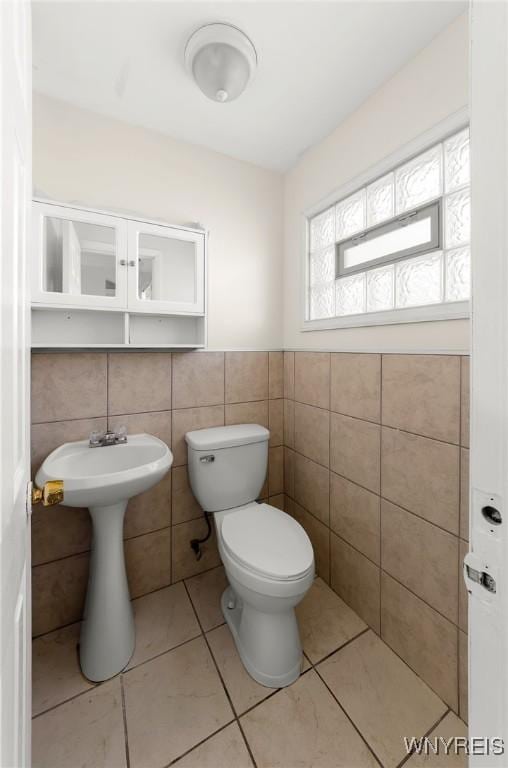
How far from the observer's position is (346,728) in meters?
1.07

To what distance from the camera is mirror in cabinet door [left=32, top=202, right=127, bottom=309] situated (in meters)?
1.24

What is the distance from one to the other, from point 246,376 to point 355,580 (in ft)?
3.82

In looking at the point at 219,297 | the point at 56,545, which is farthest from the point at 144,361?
the point at 56,545

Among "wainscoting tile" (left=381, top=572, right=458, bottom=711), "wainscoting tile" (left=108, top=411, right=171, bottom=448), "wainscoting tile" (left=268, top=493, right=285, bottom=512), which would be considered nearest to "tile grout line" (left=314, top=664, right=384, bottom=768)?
"wainscoting tile" (left=381, top=572, right=458, bottom=711)

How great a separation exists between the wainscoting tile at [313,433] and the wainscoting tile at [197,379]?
474 millimetres

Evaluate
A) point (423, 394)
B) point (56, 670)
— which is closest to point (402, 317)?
point (423, 394)

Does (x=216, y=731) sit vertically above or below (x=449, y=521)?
below

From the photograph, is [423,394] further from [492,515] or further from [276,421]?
[276,421]

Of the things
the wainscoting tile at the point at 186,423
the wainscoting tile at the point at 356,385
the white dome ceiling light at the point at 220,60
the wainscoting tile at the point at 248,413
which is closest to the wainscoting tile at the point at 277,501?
the wainscoting tile at the point at 248,413

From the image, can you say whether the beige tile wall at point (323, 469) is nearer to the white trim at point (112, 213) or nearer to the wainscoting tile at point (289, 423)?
the wainscoting tile at point (289, 423)

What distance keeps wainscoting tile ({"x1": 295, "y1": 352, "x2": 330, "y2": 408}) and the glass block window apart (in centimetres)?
26

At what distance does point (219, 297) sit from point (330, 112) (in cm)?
100

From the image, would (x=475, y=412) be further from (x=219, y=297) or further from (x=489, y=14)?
(x=219, y=297)

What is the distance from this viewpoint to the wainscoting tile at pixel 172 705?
3.35 ft
